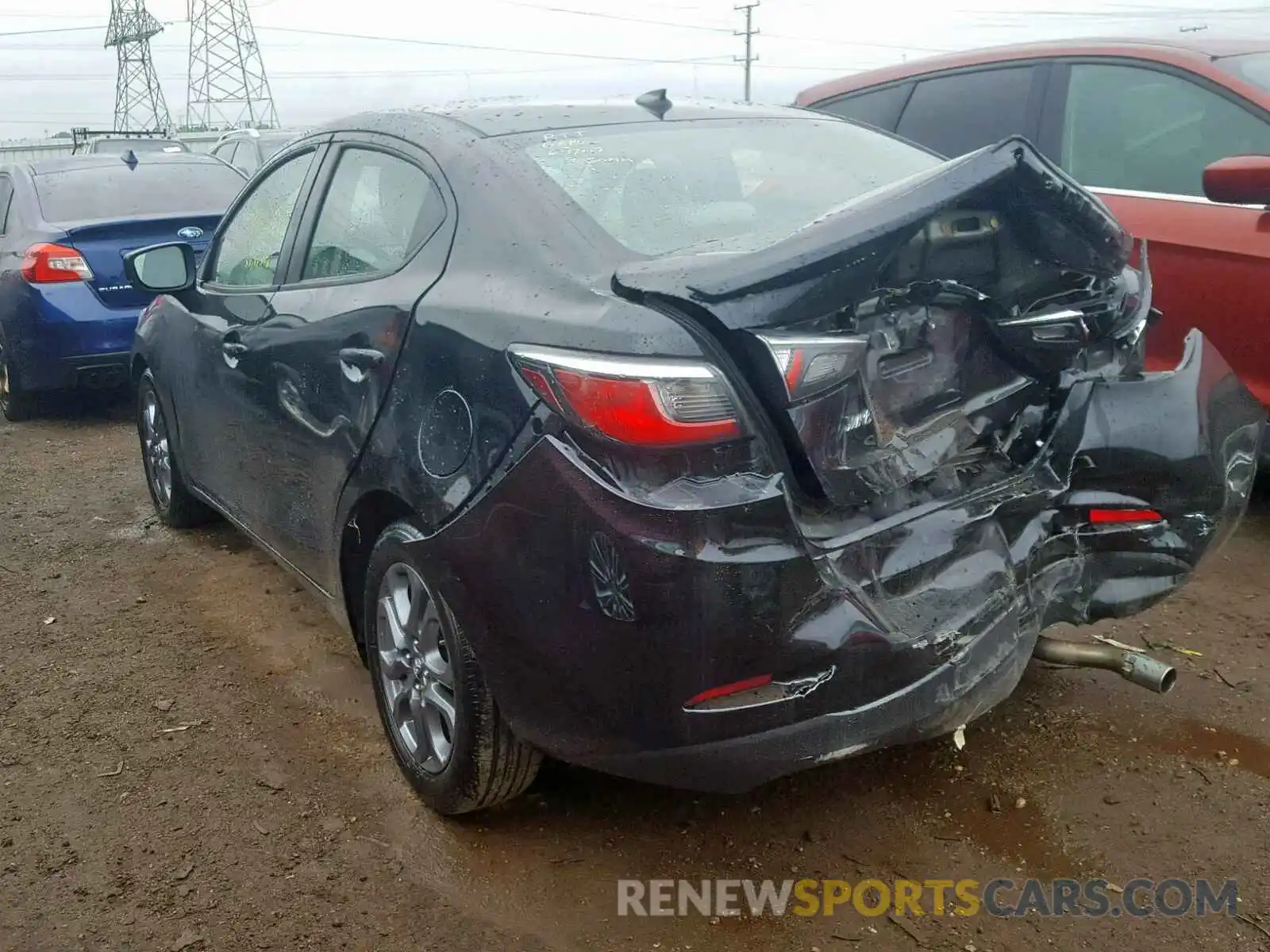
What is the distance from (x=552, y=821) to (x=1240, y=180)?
287 centimetres

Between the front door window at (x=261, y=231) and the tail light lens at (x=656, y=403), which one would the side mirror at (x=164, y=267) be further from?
the tail light lens at (x=656, y=403)

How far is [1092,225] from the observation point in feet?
8.24

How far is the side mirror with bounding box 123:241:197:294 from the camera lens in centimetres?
414

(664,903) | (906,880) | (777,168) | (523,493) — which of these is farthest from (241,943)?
(777,168)

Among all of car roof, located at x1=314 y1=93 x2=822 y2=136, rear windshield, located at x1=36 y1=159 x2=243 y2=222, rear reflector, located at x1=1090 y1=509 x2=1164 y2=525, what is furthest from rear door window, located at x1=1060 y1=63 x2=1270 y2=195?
rear windshield, located at x1=36 y1=159 x2=243 y2=222

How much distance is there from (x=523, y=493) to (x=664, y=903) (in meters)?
0.96

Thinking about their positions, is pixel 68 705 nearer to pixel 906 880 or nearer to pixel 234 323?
pixel 234 323

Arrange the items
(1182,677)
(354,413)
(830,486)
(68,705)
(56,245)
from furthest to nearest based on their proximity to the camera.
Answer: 1. (56,245)
2. (68,705)
3. (1182,677)
4. (354,413)
5. (830,486)

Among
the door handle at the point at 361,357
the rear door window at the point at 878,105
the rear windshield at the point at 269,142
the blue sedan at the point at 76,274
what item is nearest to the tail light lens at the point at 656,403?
the door handle at the point at 361,357

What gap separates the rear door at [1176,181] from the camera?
396 centimetres

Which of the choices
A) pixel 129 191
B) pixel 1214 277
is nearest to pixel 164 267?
pixel 129 191

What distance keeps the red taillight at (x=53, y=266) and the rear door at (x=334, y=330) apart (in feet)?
12.4

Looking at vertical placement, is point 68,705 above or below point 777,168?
below

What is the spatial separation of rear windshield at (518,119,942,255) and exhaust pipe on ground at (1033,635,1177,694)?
3.82 feet
